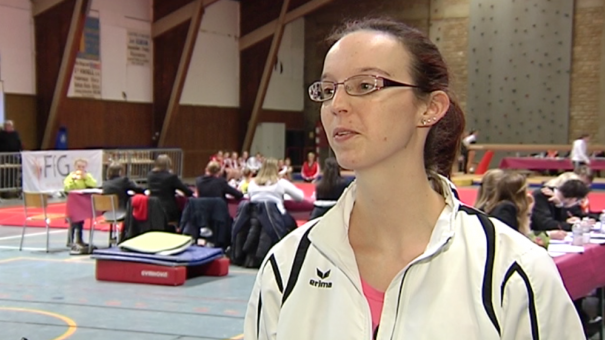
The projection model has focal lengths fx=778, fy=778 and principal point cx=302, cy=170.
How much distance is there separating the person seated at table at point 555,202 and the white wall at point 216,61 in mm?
17420

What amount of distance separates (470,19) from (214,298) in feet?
64.4

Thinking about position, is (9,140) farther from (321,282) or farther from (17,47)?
(321,282)

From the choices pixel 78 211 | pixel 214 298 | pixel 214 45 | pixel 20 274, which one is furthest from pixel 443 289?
pixel 214 45

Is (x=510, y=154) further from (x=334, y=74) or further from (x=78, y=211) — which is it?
(x=334, y=74)

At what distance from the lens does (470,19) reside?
24.7 meters

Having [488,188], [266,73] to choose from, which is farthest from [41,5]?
[488,188]

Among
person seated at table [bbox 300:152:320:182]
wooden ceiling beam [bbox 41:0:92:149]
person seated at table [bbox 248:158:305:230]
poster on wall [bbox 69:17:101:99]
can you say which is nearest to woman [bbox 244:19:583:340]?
person seated at table [bbox 248:158:305:230]

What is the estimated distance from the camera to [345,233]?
1467 mm

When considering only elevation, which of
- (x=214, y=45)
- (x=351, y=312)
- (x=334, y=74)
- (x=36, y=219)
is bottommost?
(x=36, y=219)

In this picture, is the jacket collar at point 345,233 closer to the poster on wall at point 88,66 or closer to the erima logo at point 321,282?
the erima logo at point 321,282

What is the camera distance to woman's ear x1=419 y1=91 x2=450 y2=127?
1.46m

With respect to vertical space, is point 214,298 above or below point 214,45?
below

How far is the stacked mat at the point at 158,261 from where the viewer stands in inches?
302

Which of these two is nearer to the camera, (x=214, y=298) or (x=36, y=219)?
(x=214, y=298)
